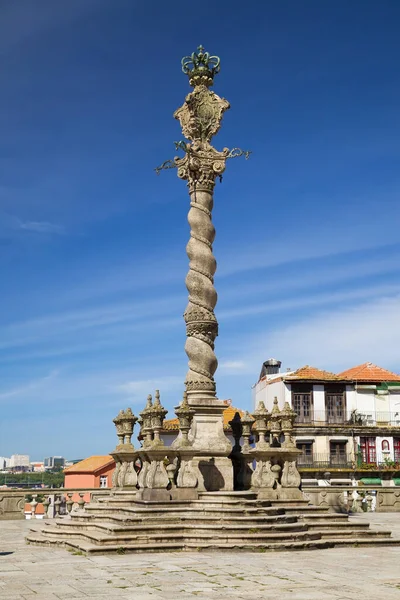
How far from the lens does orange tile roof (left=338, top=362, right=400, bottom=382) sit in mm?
57500

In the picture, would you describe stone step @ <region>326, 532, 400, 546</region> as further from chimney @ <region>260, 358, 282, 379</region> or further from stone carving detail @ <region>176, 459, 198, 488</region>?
chimney @ <region>260, 358, 282, 379</region>

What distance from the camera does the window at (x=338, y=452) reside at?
53.4 meters

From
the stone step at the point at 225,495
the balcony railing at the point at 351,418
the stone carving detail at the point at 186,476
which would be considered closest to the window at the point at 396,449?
the balcony railing at the point at 351,418

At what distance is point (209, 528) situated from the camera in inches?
637

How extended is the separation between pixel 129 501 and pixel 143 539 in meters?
3.35

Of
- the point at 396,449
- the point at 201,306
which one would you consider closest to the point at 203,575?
the point at 201,306

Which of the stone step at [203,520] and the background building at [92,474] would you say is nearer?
the stone step at [203,520]

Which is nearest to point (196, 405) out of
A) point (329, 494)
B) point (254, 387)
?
point (329, 494)

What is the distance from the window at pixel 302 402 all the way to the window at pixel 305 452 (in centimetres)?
172

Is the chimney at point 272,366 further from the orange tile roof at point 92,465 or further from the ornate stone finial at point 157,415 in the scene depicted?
the ornate stone finial at point 157,415

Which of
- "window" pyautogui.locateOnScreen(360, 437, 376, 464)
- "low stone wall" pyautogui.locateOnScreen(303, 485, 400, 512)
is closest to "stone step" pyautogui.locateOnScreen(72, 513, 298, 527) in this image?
"low stone wall" pyautogui.locateOnScreen(303, 485, 400, 512)

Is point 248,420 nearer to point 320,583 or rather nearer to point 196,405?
point 196,405

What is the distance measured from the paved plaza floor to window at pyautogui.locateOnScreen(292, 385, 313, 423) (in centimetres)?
3863

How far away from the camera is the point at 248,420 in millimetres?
21219
